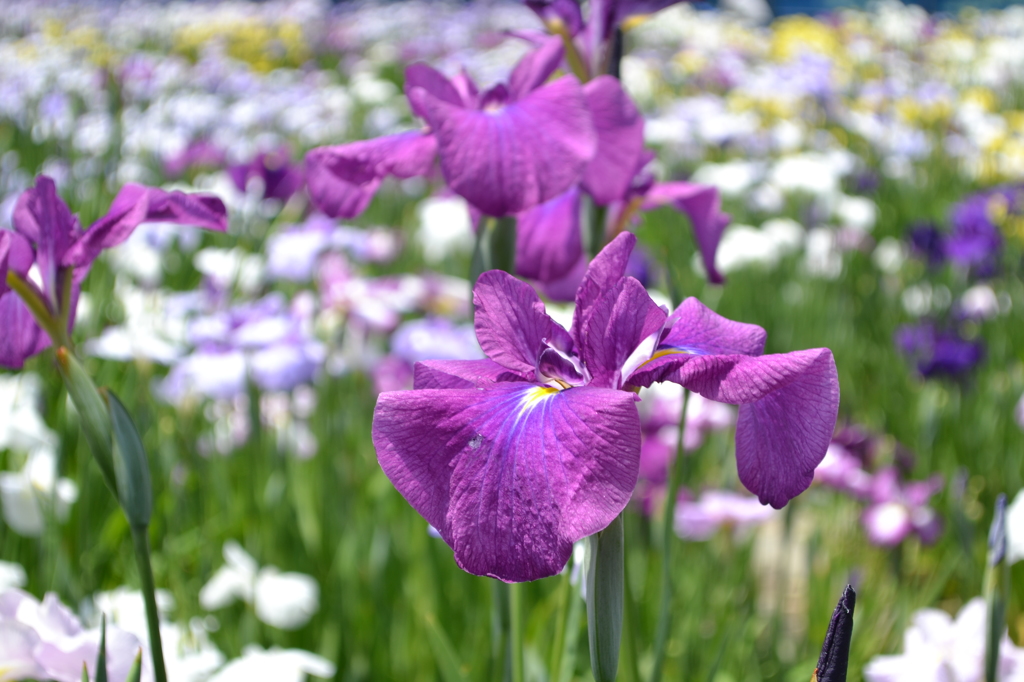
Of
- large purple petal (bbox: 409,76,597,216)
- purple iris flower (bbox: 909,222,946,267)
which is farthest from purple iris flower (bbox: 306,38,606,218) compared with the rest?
purple iris flower (bbox: 909,222,946,267)

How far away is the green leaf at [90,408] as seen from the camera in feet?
2.14

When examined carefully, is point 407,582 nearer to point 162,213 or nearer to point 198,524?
point 198,524

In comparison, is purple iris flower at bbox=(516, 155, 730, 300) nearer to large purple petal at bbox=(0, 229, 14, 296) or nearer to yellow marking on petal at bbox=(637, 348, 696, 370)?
yellow marking on petal at bbox=(637, 348, 696, 370)

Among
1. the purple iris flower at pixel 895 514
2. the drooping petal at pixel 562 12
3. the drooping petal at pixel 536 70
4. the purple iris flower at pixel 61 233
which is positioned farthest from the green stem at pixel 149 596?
the purple iris flower at pixel 895 514

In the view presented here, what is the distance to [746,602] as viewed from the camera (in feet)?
5.30

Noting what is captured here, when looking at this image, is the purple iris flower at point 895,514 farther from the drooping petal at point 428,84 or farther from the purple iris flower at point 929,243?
the purple iris flower at point 929,243

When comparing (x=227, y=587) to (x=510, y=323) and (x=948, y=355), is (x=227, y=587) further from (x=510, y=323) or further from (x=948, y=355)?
(x=948, y=355)

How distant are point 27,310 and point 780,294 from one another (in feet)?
9.49

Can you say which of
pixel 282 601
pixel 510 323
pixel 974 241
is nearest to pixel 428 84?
pixel 510 323

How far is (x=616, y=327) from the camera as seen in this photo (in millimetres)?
554

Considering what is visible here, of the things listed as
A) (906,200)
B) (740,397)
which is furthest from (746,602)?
(906,200)

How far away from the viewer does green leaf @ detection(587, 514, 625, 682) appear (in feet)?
1.82

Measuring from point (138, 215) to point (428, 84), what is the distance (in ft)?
0.96

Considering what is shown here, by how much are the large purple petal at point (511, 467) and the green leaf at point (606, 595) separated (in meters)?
0.07
